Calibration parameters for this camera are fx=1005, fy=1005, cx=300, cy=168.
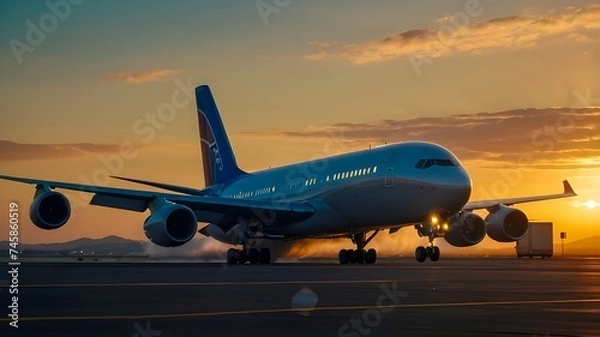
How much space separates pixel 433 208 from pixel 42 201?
15.3 metres

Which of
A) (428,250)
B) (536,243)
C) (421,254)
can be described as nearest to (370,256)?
(421,254)

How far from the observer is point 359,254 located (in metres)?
44.5

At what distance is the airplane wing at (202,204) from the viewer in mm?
41000

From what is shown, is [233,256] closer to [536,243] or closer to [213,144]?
[213,144]

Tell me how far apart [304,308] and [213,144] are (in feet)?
138

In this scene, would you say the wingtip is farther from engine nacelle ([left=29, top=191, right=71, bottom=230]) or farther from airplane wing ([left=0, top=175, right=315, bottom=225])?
engine nacelle ([left=29, top=191, right=71, bottom=230])

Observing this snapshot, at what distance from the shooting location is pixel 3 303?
15.7 meters

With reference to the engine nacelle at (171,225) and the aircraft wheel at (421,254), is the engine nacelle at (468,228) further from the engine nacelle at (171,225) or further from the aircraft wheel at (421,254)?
the engine nacelle at (171,225)

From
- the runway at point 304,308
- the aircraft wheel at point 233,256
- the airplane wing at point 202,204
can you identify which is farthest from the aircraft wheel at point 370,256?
the runway at point 304,308

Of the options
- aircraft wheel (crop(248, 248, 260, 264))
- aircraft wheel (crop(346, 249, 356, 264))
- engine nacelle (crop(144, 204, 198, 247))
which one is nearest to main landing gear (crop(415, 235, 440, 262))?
aircraft wheel (crop(346, 249, 356, 264))

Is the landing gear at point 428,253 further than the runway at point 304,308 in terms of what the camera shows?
Yes

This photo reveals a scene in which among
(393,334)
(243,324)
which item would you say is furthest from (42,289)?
(393,334)
